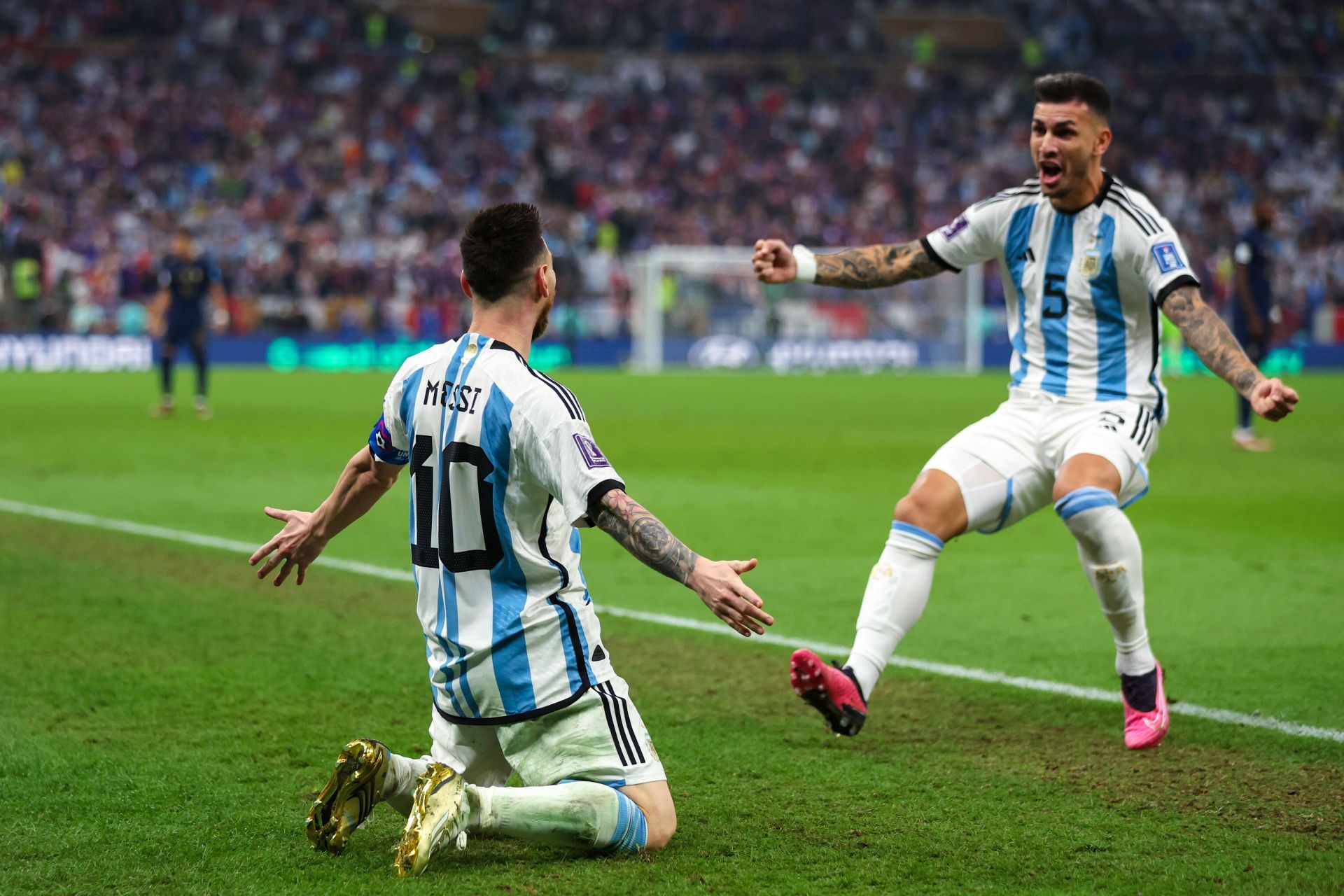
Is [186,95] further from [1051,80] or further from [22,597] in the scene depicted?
[1051,80]

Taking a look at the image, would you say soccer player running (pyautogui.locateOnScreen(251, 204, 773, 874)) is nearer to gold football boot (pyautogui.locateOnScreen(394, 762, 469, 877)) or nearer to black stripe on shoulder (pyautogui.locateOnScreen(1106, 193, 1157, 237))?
gold football boot (pyautogui.locateOnScreen(394, 762, 469, 877))

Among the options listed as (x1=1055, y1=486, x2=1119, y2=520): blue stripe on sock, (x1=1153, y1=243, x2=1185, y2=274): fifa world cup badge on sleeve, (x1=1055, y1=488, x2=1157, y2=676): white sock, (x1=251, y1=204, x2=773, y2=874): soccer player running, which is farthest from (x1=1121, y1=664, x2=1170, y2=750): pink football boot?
(x1=251, y1=204, x2=773, y2=874): soccer player running

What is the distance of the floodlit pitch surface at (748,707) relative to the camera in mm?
3686

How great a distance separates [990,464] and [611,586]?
125 inches

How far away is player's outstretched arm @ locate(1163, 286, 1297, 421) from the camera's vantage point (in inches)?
172

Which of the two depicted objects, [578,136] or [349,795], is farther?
[578,136]

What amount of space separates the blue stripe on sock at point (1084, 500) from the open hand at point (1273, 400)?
22.4 inches

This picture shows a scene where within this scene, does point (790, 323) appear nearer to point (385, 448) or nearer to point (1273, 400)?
point (1273, 400)

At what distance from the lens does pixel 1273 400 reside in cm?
434

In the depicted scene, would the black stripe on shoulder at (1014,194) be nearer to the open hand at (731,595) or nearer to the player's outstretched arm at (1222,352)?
the player's outstretched arm at (1222,352)

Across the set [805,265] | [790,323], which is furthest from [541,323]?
[790,323]

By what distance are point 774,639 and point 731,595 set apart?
129 inches

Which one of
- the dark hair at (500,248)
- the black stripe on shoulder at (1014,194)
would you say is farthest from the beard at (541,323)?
the black stripe on shoulder at (1014,194)

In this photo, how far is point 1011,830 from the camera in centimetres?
396
